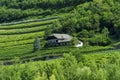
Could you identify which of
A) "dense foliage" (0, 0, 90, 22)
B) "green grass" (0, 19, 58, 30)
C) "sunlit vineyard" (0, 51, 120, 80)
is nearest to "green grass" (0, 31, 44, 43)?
"green grass" (0, 19, 58, 30)

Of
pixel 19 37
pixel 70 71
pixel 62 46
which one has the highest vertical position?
pixel 70 71

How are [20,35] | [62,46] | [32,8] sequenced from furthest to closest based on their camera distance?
[32,8] < [20,35] < [62,46]

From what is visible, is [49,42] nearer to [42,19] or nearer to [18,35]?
[18,35]

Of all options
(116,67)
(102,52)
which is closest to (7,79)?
(116,67)

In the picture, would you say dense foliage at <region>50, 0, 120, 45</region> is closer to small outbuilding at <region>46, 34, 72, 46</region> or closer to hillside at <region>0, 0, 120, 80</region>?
hillside at <region>0, 0, 120, 80</region>

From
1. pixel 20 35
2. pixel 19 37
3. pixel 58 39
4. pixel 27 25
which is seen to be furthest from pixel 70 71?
pixel 27 25

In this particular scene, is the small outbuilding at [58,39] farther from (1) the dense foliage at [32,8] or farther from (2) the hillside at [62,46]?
(1) the dense foliage at [32,8]

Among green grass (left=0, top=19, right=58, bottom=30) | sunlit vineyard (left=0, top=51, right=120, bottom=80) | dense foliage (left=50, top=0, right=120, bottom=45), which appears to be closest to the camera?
sunlit vineyard (left=0, top=51, right=120, bottom=80)

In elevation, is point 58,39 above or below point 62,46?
above

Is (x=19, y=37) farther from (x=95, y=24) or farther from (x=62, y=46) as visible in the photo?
(x=95, y=24)
